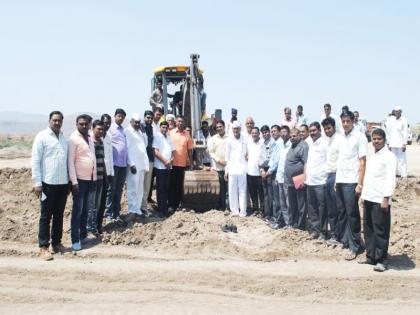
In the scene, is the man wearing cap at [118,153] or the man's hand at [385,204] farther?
the man wearing cap at [118,153]

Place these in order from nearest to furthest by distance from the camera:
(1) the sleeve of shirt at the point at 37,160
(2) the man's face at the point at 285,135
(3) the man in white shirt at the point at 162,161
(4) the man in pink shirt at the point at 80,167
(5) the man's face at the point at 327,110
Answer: (1) the sleeve of shirt at the point at 37,160, (4) the man in pink shirt at the point at 80,167, (2) the man's face at the point at 285,135, (3) the man in white shirt at the point at 162,161, (5) the man's face at the point at 327,110

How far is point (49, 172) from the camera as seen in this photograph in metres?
6.83

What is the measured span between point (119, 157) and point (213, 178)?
208 cm

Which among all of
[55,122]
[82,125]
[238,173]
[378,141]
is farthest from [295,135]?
[55,122]

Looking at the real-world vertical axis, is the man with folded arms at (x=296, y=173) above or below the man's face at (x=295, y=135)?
below

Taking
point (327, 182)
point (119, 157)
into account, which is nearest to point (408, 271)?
point (327, 182)

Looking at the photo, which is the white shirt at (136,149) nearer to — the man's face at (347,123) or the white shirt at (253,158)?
the white shirt at (253,158)

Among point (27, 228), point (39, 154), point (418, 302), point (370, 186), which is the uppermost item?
point (39, 154)

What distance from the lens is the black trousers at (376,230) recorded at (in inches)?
257

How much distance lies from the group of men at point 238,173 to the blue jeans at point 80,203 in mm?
15

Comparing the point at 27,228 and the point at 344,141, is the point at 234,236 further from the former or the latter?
the point at 27,228

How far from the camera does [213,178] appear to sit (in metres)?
9.44

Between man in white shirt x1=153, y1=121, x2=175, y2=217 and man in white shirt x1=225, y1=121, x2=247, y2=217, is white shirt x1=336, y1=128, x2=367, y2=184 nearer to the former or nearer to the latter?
man in white shirt x1=225, y1=121, x2=247, y2=217

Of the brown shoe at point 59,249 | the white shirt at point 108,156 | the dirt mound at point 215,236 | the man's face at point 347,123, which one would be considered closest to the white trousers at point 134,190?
the dirt mound at point 215,236
